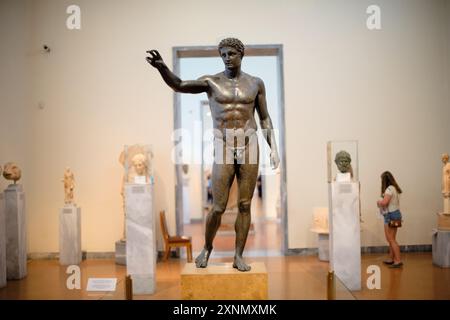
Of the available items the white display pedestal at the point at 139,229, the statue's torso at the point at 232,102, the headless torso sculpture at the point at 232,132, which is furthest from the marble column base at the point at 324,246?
the statue's torso at the point at 232,102

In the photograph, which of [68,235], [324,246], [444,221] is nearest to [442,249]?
[444,221]

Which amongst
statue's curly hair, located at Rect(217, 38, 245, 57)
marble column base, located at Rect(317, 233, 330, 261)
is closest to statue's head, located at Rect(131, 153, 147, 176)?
statue's curly hair, located at Rect(217, 38, 245, 57)

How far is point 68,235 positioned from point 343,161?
4.87m

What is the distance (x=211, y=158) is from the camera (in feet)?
17.7

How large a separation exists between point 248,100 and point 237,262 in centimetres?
159

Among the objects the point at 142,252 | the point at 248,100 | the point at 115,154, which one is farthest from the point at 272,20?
the point at 142,252

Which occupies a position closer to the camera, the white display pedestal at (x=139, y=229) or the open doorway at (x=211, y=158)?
the white display pedestal at (x=139, y=229)

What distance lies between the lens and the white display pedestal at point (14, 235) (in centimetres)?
669

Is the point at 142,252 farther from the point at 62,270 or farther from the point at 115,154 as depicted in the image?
the point at 115,154

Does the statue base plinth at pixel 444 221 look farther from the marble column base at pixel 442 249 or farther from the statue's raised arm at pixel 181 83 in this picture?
the statue's raised arm at pixel 181 83

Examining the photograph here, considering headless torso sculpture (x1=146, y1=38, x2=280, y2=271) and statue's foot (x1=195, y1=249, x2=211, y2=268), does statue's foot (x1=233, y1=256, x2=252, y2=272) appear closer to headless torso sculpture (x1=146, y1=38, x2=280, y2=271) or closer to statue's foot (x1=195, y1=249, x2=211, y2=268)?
headless torso sculpture (x1=146, y1=38, x2=280, y2=271)

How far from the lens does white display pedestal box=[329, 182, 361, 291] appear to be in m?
5.77

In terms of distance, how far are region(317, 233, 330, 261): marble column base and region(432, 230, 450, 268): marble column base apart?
1.69 metres

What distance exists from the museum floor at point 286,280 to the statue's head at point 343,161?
1543 millimetres
